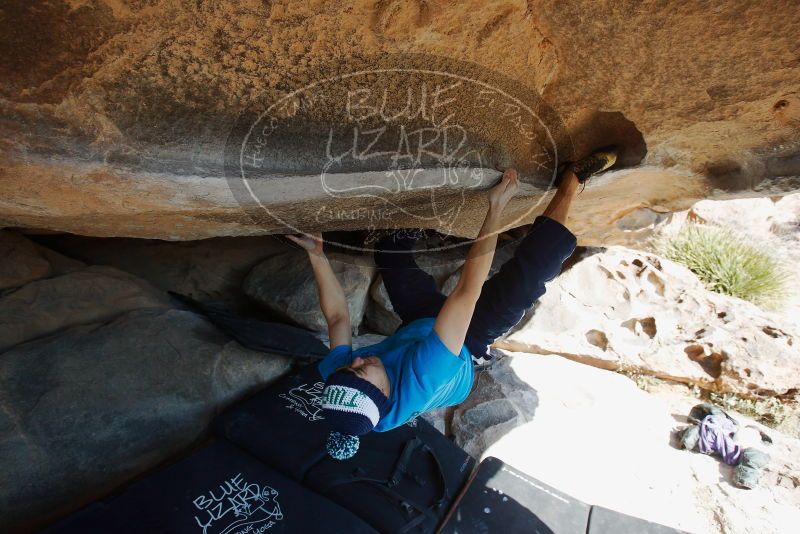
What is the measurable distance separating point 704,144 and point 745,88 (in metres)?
0.36

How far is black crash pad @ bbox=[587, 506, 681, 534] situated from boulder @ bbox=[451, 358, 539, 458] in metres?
0.57

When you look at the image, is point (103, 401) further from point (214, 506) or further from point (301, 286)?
point (301, 286)

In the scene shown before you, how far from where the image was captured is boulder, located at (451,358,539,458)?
229cm

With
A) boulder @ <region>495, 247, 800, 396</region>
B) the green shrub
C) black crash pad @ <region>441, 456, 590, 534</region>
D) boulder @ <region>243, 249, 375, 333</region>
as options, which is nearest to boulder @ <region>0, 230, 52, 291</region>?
boulder @ <region>243, 249, 375, 333</region>

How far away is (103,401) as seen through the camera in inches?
69.7

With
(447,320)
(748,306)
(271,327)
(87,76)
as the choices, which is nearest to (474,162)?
(447,320)

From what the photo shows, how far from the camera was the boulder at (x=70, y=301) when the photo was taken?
6.35 feet

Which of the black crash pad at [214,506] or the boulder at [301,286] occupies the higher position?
the boulder at [301,286]

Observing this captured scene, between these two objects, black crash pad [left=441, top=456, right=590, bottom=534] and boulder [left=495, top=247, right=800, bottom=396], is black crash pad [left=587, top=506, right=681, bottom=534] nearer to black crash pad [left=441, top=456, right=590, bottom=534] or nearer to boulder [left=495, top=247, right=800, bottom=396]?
black crash pad [left=441, top=456, right=590, bottom=534]

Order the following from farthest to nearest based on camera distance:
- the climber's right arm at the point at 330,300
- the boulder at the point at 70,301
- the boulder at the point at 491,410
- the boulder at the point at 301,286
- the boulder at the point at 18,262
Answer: the boulder at the point at 301,286 → the boulder at the point at 491,410 → the boulder at the point at 18,262 → the boulder at the point at 70,301 → the climber's right arm at the point at 330,300

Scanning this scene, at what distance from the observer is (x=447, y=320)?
144cm

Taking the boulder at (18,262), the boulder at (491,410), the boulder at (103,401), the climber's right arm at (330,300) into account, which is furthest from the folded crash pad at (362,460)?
the boulder at (18,262)

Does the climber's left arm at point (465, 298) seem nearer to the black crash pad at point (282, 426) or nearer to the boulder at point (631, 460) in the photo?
the black crash pad at point (282, 426)

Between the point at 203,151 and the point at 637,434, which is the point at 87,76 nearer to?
the point at 203,151
